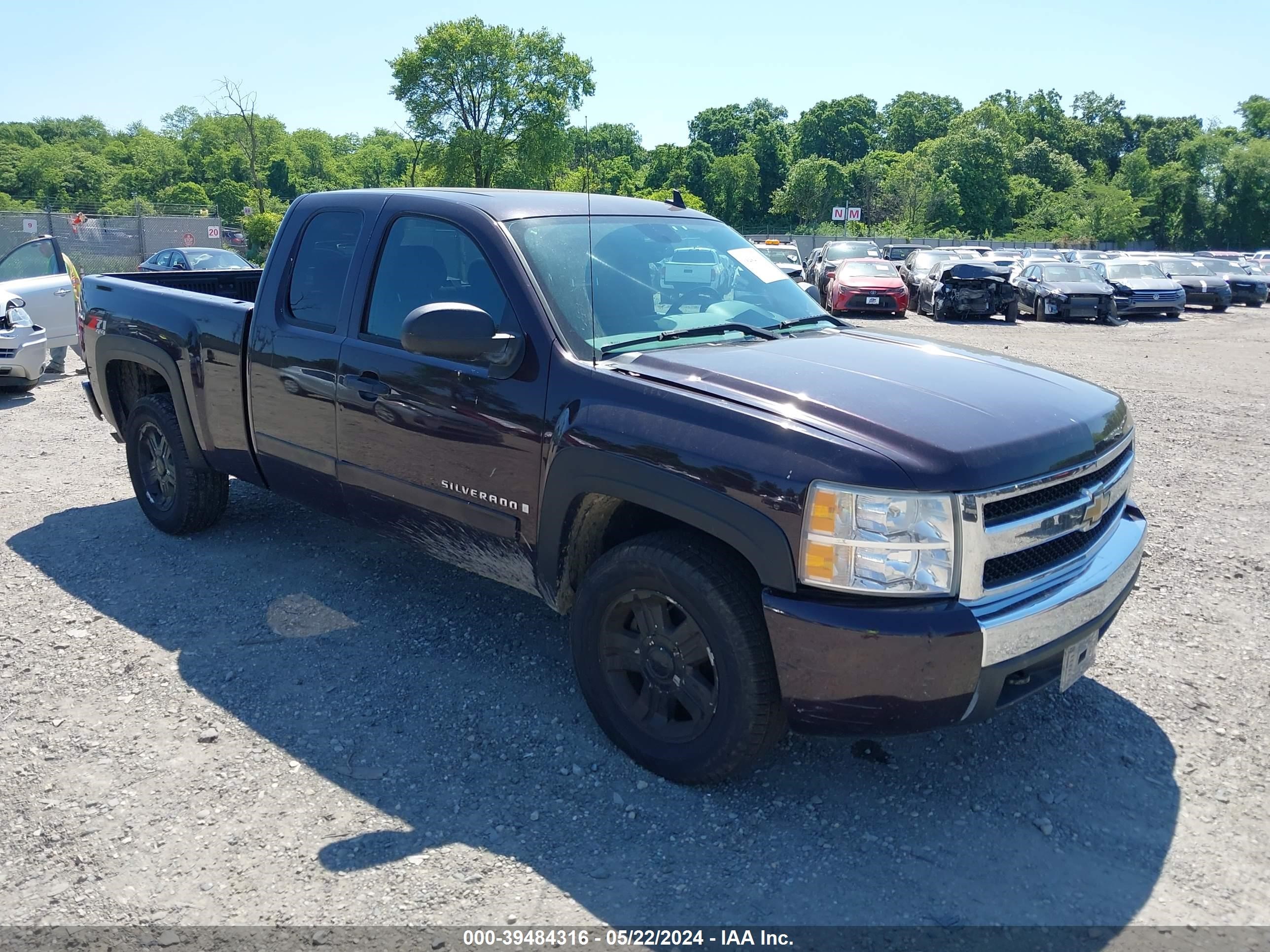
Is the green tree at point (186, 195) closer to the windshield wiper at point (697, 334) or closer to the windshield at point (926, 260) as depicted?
the windshield at point (926, 260)

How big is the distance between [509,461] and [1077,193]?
108 m

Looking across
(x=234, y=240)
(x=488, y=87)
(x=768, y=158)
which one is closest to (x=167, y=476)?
(x=234, y=240)

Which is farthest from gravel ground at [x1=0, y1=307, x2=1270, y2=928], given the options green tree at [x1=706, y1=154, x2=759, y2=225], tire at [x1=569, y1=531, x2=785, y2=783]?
green tree at [x1=706, y1=154, x2=759, y2=225]

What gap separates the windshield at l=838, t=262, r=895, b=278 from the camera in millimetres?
22641

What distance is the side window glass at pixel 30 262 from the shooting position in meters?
12.0

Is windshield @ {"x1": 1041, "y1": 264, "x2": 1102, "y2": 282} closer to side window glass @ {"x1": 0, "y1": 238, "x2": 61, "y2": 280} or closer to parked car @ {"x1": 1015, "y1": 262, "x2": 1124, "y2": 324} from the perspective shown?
parked car @ {"x1": 1015, "y1": 262, "x2": 1124, "y2": 324}

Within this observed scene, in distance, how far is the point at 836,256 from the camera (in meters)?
27.7

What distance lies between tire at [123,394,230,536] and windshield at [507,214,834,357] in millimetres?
2723

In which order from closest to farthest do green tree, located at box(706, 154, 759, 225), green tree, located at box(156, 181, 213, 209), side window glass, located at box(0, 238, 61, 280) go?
1. side window glass, located at box(0, 238, 61, 280)
2. green tree, located at box(156, 181, 213, 209)
3. green tree, located at box(706, 154, 759, 225)

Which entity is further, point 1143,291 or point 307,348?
point 1143,291

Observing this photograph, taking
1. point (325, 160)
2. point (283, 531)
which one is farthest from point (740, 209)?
point (283, 531)

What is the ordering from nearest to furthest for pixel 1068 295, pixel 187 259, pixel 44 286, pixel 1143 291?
1. pixel 44 286
2. pixel 187 259
3. pixel 1068 295
4. pixel 1143 291

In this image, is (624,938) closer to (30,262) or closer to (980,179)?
(30,262)

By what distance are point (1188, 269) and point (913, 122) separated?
120m
